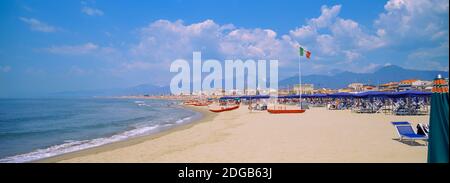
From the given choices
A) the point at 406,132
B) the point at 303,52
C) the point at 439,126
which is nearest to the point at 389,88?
the point at 303,52

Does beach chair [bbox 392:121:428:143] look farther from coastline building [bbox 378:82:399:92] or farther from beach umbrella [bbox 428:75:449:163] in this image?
coastline building [bbox 378:82:399:92]

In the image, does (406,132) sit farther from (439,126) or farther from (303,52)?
(303,52)

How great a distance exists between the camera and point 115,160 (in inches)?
307

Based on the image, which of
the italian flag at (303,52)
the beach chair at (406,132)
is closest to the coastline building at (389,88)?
the italian flag at (303,52)

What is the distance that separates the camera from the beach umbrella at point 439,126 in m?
4.17

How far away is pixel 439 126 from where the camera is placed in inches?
168

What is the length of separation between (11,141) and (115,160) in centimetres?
999

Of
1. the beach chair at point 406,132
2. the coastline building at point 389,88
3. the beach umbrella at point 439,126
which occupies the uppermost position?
the coastline building at point 389,88

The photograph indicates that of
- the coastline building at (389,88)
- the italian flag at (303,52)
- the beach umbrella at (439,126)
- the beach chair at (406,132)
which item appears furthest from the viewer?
the coastline building at (389,88)

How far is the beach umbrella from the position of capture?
164 inches

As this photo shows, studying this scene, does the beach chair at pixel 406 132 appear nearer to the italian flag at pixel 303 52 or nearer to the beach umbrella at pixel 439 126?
the beach umbrella at pixel 439 126

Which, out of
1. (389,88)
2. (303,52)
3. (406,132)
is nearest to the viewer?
(406,132)
